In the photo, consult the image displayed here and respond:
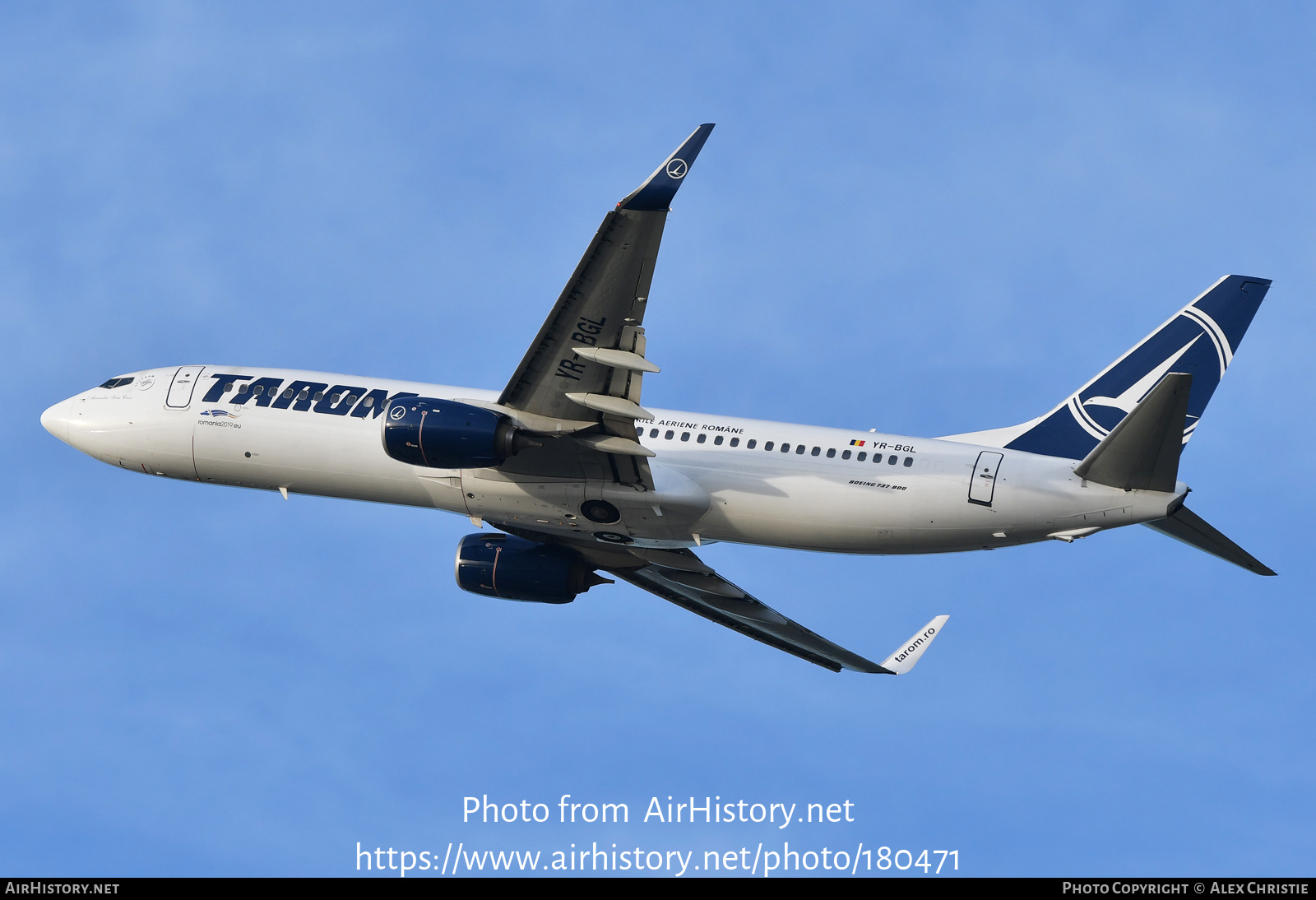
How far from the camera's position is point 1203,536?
2978 cm

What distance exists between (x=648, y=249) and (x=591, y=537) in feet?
34.9

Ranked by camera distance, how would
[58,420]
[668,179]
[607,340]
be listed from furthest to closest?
[58,420] < [607,340] < [668,179]

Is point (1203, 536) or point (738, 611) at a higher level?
point (738, 611)

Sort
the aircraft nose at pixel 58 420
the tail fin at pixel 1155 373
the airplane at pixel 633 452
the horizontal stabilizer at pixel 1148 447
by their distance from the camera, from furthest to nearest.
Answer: the aircraft nose at pixel 58 420
the tail fin at pixel 1155 373
the airplane at pixel 633 452
the horizontal stabilizer at pixel 1148 447

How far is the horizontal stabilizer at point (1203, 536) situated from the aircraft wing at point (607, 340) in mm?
11488

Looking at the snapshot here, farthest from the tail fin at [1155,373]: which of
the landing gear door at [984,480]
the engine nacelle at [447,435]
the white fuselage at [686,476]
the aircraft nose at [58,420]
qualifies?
the aircraft nose at [58,420]

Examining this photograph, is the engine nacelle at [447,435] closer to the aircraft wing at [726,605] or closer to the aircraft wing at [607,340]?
the aircraft wing at [607,340]

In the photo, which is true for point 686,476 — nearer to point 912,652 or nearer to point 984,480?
point 984,480

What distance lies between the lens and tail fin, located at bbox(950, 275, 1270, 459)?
3309 centimetres

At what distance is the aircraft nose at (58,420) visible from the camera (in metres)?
37.7

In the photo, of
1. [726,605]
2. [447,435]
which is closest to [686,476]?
[447,435]

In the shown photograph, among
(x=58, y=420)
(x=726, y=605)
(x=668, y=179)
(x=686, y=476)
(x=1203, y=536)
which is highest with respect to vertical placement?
(x=58, y=420)

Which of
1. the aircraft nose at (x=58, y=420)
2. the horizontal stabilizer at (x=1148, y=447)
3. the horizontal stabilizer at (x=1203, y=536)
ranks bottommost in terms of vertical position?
the horizontal stabilizer at (x=1203, y=536)

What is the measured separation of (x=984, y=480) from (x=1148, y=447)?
4076 mm
